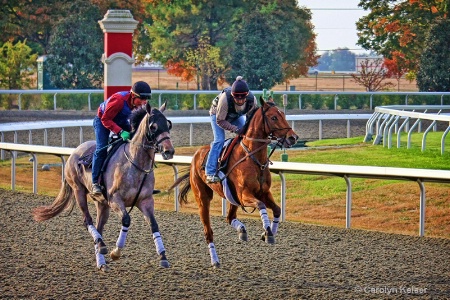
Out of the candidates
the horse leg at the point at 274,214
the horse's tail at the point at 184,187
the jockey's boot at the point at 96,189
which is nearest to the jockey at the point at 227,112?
the horse leg at the point at 274,214

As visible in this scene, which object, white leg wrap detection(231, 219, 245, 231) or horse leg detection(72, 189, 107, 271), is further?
white leg wrap detection(231, 219, 245, 231)

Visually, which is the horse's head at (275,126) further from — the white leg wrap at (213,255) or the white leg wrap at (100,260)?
the white leg wrap at (100,260)

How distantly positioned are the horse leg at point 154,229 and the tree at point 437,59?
27086mm

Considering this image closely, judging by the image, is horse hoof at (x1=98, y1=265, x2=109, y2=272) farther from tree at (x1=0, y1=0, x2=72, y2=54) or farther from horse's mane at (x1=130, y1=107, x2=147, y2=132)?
tree at (x1=0, y1=0, x2=72, y2=54)

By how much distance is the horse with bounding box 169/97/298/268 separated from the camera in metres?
8.59

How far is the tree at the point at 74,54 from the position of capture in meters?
36.2

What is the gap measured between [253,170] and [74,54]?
2840 cm

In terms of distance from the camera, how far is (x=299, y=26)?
43.7 metres

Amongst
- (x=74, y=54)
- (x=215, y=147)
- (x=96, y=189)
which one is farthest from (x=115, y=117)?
(x=74, y=54)

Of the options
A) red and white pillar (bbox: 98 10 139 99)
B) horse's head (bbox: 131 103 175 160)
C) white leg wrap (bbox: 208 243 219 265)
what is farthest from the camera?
red and white pillar (bbox: 98 10 139 99)

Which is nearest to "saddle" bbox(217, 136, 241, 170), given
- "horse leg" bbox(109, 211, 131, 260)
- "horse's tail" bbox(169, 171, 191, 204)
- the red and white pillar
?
"horse's tail" bbox(169, 171, 191, 204)

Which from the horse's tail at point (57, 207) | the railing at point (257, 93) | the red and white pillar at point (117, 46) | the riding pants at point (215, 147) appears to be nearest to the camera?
the riding pants at point (215, 147)

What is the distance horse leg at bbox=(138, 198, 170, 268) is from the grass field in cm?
363

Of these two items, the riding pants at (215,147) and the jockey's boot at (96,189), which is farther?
the riding pants at (215,147)
